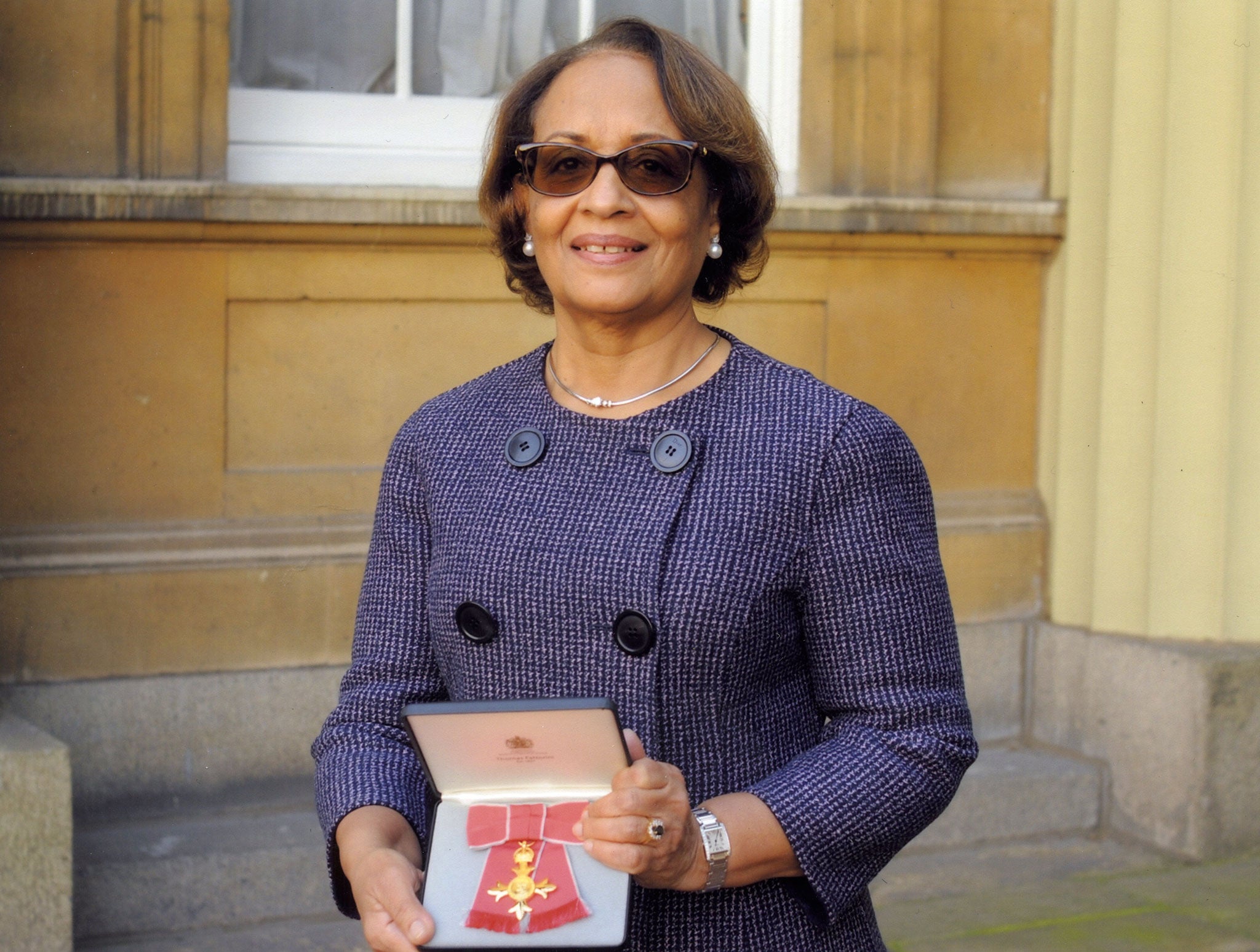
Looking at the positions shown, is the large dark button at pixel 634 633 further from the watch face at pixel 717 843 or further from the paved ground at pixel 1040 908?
the paved ground at pixel 1040 908

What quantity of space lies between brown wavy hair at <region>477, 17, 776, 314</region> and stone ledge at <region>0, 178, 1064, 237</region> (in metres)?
1.81

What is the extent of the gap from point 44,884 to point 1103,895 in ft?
10.3

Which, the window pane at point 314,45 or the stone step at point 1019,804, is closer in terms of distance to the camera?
the window pane at point 314,45

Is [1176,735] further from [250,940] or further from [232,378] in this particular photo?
[232,378]

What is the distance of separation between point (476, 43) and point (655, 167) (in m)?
3.44

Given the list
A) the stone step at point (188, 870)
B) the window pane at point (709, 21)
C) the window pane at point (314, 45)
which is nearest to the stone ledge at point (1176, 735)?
the window pane at point (709, 21)

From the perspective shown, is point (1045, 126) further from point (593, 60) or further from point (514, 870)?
point (514, 870)

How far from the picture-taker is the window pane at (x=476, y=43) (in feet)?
17.1

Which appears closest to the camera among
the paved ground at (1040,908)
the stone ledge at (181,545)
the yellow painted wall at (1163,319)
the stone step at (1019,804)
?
the paved ground at (1040,908)

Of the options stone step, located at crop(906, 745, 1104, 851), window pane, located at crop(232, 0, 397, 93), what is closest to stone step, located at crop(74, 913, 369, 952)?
stone step, located at crop(906, 745, 1104, 851)

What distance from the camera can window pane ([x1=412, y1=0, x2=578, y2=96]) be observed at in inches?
206

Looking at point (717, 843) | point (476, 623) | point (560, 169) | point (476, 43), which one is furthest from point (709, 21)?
point (717, 843)

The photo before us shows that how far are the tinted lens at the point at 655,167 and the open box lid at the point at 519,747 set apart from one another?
0.76m

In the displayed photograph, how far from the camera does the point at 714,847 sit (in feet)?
5.76
